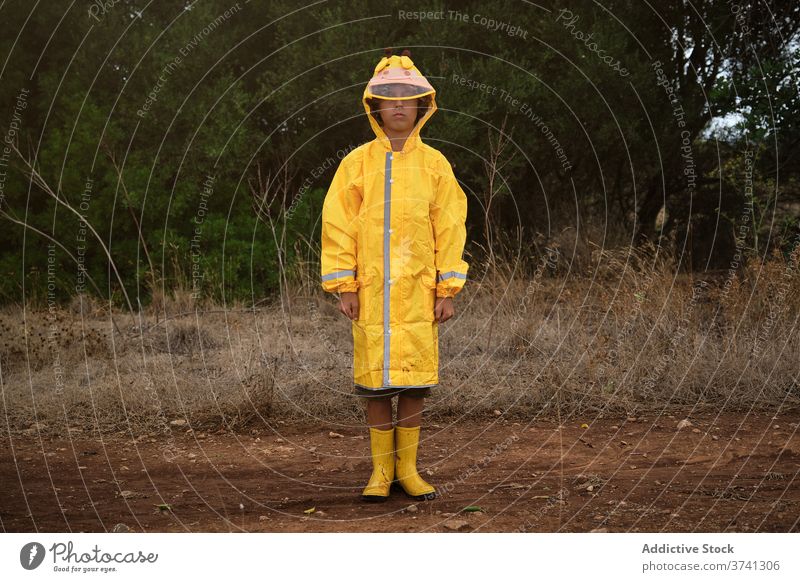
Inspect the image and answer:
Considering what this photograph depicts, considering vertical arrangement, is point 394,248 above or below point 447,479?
above

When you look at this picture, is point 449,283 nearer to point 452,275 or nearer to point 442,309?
point 452,275

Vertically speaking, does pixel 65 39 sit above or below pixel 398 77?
above

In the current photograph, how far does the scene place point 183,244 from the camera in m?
12.0

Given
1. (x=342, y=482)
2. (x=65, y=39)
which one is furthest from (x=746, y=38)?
(x=65, y=39)

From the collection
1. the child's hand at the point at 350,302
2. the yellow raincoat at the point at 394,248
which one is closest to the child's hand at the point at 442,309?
the yellow raincoat at the point at 394,248

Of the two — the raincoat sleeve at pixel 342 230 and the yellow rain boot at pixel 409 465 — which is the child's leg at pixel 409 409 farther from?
the raincoat sleeve at pixel 342 230

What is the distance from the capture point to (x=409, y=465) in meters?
4.80

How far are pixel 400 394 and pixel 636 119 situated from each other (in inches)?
331

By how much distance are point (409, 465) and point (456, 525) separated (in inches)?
22.5

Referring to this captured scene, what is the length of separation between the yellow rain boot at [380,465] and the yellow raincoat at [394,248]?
313mm

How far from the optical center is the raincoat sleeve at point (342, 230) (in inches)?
179

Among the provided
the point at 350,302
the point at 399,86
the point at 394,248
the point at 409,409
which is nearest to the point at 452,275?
the point at 394,248

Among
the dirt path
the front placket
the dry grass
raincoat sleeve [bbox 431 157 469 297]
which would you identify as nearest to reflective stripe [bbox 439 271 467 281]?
raincoat sleeve [bbox 431 157 469 297]
